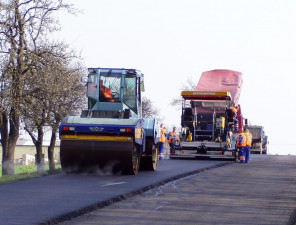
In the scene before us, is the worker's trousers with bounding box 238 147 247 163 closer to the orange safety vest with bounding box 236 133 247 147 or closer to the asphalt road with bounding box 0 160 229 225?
the orange safety vest with bounding box 236 133 247 147

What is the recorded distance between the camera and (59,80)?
30.0 m

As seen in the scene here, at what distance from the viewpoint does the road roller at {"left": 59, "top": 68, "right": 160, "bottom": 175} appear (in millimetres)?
17703

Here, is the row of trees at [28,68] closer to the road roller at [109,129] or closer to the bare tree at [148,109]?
the road roller at [109,129]

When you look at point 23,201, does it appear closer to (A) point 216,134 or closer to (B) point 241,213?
(B) point 241,213

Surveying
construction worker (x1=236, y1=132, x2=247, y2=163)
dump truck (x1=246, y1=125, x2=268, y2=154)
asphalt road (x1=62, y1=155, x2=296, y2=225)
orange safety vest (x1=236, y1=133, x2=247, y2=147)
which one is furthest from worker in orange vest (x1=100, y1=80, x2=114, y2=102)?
dump truck (x1=246, y1=125, x2=268, y2=154)

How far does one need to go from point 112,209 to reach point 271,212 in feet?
8.99

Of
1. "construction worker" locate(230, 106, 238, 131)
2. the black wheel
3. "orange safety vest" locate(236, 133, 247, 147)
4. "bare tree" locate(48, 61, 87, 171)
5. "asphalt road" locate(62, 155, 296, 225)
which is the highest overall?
"bare tree" locate(48, 61, 87, 171)

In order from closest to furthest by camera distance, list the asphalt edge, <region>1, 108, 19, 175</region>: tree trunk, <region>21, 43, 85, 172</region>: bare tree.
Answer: the asphalt edge → <region>21, 43, 85, 172</region>: bare tree → <region>1, 108, 19, 175</region>: tree trunk

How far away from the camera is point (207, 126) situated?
104 feet

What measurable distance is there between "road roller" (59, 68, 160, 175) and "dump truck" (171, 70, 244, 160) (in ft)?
37.0

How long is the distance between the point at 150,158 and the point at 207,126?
11.5m

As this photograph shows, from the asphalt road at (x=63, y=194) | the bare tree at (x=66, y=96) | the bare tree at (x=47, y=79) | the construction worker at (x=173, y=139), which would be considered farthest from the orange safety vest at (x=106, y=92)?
the construction worker at (x=173, y=139)

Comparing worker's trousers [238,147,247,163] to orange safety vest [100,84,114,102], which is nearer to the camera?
orange safety vest [100,84,114,102]

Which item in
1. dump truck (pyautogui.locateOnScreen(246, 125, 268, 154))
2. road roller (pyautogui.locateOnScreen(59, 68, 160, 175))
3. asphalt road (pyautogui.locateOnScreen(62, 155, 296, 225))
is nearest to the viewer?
asphalt road (pyautogui.locateOnScreen(62, 155, 296, 225))
